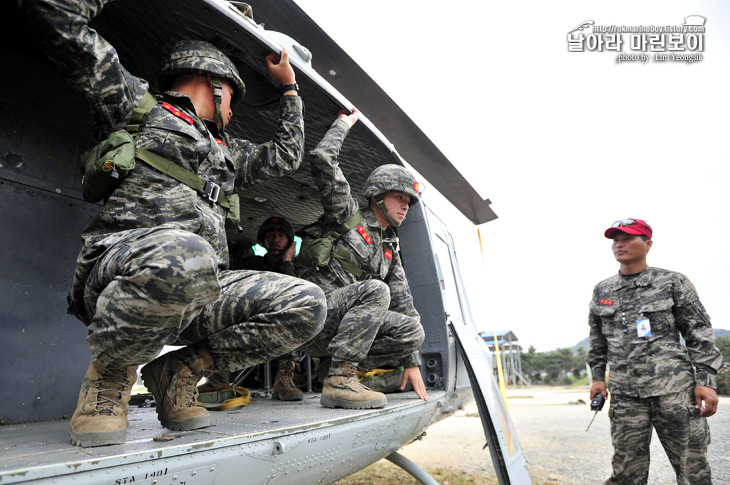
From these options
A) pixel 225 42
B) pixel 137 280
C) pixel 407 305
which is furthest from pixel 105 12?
pixel 407 305

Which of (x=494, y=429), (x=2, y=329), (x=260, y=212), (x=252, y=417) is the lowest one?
(x=494, y=429)

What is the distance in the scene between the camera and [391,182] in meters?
2.80

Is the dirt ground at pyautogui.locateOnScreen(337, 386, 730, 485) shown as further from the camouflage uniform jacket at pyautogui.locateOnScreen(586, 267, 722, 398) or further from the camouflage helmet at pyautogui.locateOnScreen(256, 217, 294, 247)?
the camouflage helmet at pyautogui.locateOnScreen(256, 217, 294, 247)

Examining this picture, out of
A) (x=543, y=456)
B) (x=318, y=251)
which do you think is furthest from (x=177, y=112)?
(x=543, y=456)

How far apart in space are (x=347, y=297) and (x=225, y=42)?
134 cm

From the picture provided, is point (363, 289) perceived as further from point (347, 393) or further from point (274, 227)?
point (274, 227)

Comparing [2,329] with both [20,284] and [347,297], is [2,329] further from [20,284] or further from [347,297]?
[347,297]

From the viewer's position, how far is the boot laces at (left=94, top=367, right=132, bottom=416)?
1157mm

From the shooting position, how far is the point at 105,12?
66.7 inches

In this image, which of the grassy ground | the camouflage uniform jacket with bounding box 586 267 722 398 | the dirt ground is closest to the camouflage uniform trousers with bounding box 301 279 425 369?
the camouflage uniform jacket with bounding box 586 267 722 398

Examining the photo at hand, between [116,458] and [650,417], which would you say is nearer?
[116,458]

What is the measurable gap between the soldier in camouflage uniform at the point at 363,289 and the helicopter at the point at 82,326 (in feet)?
0.48

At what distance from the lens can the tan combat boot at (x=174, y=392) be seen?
138cm

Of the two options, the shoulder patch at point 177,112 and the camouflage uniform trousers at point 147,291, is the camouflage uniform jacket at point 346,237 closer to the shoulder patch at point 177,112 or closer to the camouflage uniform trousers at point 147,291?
the shoulder patch at point 177,112
